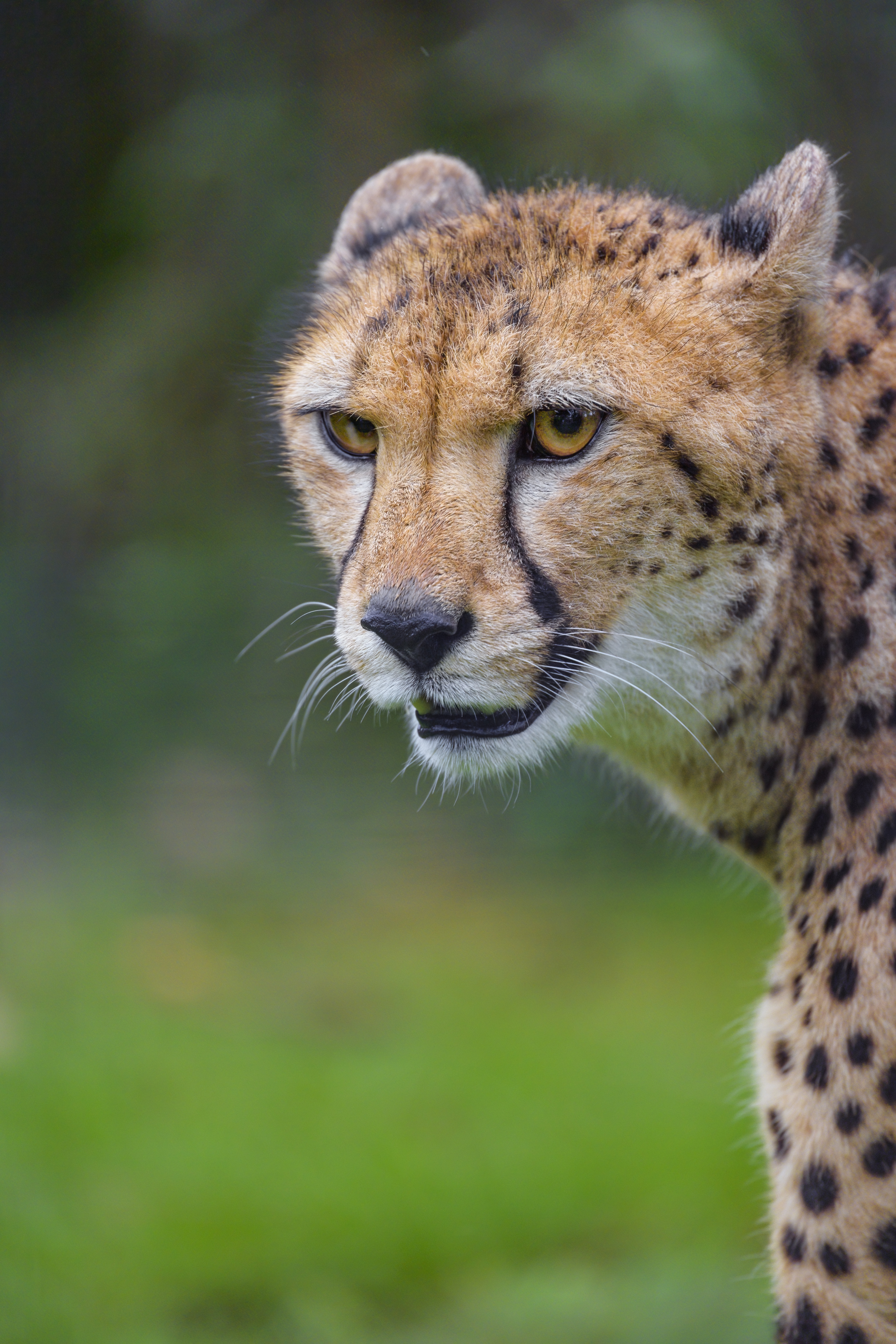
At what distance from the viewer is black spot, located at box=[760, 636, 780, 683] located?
1.89m

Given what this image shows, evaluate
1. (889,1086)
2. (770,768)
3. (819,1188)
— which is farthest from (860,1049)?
(770,768)

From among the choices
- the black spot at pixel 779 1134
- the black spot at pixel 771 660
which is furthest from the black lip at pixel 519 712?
the black spot at pixel 779 1134

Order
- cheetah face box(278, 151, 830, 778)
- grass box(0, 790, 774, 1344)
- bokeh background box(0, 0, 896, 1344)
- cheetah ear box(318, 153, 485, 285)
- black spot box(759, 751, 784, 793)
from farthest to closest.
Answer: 1. bokeh background box(0, 0, 896, 1344)
2. grass box(0, 790, 774, 1344)
3. cheetah ear box(318, 153, 485, 285)
4. black spot box(759, 751, 784, 793)
5. cheetah face box(278, 151, 830, 778)

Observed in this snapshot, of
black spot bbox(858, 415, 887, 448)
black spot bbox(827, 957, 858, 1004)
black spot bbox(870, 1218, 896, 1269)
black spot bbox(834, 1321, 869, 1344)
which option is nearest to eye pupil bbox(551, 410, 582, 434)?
black spot bbox(858, 415, 887, 448)

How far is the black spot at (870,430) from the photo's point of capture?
186 cm

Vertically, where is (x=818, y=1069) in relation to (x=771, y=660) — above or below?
below

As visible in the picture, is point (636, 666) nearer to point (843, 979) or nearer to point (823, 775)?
point (823, 775)

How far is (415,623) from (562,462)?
276mm

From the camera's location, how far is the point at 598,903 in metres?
5.58

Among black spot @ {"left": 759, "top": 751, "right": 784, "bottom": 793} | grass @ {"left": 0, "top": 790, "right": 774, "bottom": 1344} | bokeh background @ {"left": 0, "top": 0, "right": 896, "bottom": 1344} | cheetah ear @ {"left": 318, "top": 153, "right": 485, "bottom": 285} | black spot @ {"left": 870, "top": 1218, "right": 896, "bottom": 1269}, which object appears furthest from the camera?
bokeh background @ {"left": 0, "top": 0, "right": 896, "bottom": 1344}

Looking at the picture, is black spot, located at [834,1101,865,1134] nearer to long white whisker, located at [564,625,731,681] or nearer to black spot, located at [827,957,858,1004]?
black spot, located at [827,957,858,1004]

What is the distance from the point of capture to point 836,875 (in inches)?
72.1

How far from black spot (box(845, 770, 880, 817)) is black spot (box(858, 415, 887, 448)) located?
16.6 inches

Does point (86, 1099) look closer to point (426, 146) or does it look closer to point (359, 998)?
point (359, 998)
